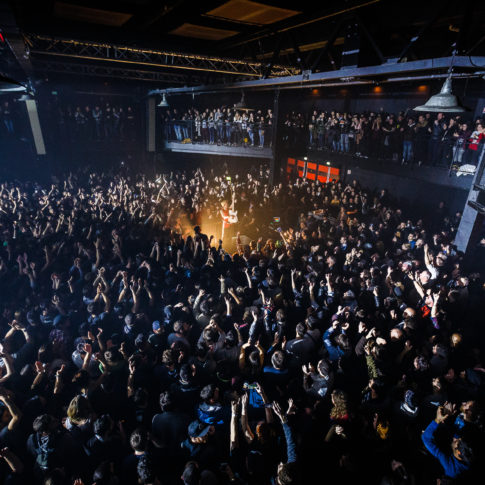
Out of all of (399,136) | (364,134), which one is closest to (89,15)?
(364,134)

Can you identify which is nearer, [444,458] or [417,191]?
[444,458]

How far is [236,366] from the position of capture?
12.6 feet

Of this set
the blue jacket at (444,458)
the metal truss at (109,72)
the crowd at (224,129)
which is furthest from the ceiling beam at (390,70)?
the metal truss at (109,72)

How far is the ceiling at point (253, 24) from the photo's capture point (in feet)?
17.0

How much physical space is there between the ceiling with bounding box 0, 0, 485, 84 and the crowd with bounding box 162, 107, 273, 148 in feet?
15.2

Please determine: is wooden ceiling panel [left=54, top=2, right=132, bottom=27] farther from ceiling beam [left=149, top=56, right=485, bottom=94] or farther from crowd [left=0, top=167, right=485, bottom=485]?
crowd [left=0, top=167, right=485, bottom=485]

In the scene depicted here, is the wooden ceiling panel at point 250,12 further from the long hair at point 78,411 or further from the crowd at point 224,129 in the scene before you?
the crowd at point 224,129

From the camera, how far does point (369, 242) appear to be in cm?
764

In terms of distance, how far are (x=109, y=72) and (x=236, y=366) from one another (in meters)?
14.2

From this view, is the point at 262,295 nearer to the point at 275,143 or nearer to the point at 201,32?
Result: the point at 201,32

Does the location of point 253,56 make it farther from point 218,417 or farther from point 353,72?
point 218,417

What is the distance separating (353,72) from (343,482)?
6.66m

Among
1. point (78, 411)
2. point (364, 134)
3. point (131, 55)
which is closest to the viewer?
point (78, 411)

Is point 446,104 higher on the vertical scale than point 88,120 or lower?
higher
